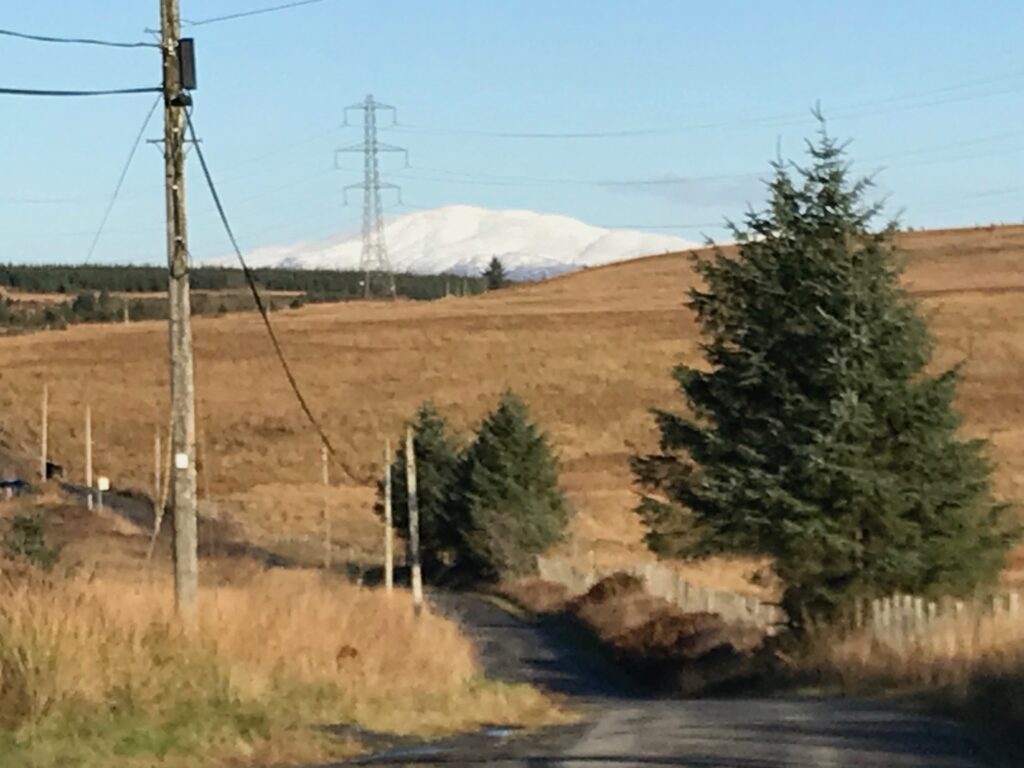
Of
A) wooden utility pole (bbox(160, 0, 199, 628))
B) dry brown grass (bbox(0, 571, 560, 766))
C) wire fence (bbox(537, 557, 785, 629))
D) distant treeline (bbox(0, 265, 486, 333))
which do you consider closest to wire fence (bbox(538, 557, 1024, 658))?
wire fence (bbox(537, 557, 785, 629))

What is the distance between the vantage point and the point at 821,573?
26.5m

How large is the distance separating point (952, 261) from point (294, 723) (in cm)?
10230

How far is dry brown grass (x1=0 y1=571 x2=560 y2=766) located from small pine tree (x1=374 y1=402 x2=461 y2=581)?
41.2 m

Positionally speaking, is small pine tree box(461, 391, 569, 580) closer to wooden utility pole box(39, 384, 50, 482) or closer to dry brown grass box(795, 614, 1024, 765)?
wooden utility pole box(39, 384, 50, 482)

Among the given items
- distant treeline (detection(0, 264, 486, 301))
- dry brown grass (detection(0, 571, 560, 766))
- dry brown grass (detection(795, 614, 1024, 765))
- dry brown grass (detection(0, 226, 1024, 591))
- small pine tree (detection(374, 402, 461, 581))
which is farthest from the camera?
distant treeline (detection(0, 264, 486, 301))

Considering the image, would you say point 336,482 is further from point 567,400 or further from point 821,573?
point 821,573

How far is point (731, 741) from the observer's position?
12.2 metres

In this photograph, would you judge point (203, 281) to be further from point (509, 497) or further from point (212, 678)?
point (212, 678)

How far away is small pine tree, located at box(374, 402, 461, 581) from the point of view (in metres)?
59.2

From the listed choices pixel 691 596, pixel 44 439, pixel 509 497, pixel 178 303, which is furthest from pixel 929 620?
pixel 44 439

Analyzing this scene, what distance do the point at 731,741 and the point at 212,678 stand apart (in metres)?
3.91

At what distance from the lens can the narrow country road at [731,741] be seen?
Answer: 1109 cm

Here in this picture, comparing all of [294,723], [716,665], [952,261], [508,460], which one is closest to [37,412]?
[508,460]

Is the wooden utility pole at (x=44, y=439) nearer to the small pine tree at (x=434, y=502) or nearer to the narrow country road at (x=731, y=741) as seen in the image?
the small pine tree at (x=434, y=502)
